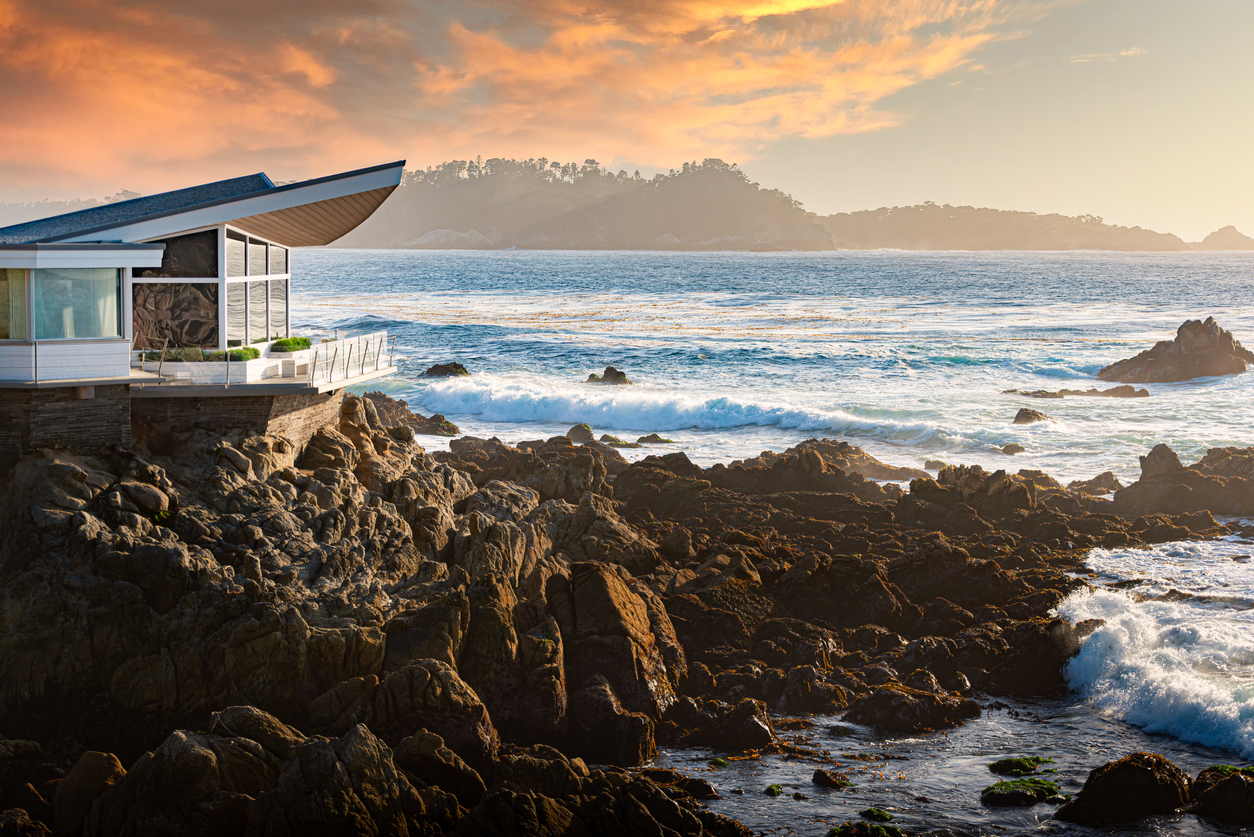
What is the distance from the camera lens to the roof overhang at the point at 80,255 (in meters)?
12.8

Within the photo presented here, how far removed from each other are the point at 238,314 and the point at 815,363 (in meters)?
35.4

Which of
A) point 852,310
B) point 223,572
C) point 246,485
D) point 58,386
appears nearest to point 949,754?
point 223,572

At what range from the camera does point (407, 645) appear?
1115cm

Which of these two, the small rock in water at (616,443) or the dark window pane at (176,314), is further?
the small rock in water at (616,443)

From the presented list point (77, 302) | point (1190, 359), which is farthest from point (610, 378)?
point (77, 302)

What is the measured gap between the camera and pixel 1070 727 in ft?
38.5

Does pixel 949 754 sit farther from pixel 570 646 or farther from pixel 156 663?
pixel 156 663

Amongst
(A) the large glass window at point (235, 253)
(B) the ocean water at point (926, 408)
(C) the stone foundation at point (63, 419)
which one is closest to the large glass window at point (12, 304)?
(C) the stone foundation at point (63, 419)

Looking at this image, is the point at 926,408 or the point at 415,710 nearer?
the point at 415,710

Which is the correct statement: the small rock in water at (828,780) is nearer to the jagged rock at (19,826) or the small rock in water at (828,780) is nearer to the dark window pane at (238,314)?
the jagged rock at (19,826)

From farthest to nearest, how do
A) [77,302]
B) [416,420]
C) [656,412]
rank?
[656,412], [416,420], [77,302]

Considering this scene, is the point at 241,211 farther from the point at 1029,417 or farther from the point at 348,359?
the point at 1029,417

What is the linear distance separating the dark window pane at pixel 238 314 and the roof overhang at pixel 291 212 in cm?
107

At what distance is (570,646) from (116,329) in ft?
26.3
